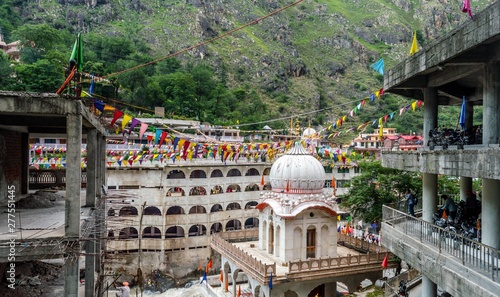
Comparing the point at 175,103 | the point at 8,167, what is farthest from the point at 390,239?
the point at 175,103

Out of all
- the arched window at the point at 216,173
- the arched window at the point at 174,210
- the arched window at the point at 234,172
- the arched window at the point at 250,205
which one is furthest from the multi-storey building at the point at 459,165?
the arched window at the point at 234,172

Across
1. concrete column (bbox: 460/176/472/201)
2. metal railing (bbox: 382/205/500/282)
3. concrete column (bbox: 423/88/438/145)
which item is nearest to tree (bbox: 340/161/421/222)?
concrete column (bbox: 460/176/472/201)

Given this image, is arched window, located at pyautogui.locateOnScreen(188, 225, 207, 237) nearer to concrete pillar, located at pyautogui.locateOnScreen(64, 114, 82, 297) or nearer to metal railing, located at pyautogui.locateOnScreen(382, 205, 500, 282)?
metal railing, located at pyautogui.locateOnScreen(382, 205, 500, 282)

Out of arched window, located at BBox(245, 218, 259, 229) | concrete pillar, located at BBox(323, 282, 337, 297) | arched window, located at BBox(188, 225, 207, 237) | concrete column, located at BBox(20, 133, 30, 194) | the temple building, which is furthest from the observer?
arched window, located at BBox(245, 218, 259, 229)

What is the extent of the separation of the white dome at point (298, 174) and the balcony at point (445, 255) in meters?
9.74

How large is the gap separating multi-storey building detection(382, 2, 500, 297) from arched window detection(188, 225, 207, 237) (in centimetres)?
2975

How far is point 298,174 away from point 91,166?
45.0ft

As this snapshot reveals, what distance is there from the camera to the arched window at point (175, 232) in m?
43.8

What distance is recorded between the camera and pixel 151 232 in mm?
43781

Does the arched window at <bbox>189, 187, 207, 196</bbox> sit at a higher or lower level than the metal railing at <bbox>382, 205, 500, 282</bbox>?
lower

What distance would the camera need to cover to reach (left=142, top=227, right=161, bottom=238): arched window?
43.1m

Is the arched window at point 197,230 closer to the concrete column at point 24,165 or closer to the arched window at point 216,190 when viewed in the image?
the arched window at point 216,190

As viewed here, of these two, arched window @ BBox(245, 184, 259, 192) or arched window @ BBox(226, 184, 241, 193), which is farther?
arched window @ BBox(245, 184, 259, 192)

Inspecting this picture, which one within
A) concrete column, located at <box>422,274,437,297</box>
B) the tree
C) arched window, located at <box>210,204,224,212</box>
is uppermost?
the tree
